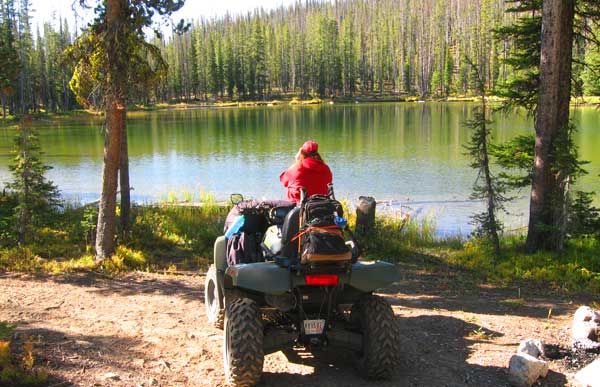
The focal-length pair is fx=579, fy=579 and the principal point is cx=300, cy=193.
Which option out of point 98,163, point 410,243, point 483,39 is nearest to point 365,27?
point 483,39

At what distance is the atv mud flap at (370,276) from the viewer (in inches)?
187

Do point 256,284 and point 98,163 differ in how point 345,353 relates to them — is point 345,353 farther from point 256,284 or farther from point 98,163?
point 98,163

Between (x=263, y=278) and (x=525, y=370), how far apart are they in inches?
85.5

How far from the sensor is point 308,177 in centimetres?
566

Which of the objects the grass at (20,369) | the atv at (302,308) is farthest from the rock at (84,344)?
the atv at (302,308)

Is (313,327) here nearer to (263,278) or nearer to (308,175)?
(263,278)

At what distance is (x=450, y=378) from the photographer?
4738 millimetres

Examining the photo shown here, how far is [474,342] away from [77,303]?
4671mm

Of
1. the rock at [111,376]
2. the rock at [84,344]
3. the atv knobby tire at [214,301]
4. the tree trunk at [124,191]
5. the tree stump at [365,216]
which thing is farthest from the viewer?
the tree trunk at [124,191]

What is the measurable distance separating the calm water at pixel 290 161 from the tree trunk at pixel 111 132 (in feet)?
26.1

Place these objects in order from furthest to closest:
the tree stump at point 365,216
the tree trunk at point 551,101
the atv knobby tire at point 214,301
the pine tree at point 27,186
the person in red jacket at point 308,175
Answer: the tree stump at point 365,216 < the pine tree at point 27,186 < the tree trunk at point 551,101 < the atv knobby tire at point 214,301 < the person in red jacket at point 308,175

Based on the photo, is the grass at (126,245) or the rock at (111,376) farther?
the grass at (126,245)

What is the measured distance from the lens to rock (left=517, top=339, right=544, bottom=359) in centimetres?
498

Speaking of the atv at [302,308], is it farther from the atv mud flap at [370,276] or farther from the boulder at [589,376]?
the boulder at [589,376]
